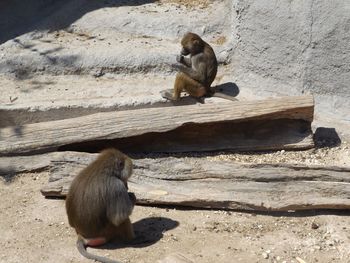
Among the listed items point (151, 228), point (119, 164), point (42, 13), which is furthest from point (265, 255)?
point (42, 13)

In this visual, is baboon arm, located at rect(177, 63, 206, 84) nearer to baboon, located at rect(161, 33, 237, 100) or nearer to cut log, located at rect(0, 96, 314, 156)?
baboon, located at rect(161, 33, 237, 100)

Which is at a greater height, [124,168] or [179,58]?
[179,58]

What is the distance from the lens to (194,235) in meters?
6.51

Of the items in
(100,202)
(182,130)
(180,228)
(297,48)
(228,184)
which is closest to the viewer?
(100,202)

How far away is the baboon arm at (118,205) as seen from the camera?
20.0 feet

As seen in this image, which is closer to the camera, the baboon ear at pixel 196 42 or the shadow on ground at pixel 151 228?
the shadow on ground at pixel 151 228

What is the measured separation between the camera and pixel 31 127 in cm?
773

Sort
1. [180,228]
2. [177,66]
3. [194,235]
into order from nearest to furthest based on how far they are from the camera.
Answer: [194,235]
[180,228]
[177,66]

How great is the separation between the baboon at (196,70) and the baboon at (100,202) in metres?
2.55

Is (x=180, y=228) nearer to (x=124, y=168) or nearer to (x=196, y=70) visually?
(x=124, y=168)

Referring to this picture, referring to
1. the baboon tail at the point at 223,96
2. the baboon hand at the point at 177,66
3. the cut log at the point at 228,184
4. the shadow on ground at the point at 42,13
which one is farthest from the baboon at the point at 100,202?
the shadow on ground at the point at 42,13

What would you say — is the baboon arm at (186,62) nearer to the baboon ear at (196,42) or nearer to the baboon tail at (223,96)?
the baboon ear at (196,42)

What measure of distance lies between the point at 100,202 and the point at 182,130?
1.84 metres

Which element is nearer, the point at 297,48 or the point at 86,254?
the point at 86,254
